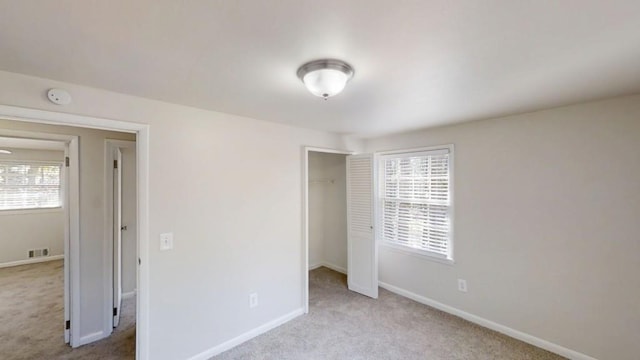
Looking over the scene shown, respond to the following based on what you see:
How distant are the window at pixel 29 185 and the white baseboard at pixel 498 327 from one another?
22.8ft

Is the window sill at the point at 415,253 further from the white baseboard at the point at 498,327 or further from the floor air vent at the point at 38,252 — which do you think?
the floor air vent at the point at 38,252

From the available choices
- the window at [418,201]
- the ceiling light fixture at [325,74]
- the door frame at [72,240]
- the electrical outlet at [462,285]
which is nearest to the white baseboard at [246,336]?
the door frame at [72,240]

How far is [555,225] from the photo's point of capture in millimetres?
2447

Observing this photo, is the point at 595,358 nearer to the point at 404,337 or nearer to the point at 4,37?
the point at 404,337

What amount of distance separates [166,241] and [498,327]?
3400 millimetres

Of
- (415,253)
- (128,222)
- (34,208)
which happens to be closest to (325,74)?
(415,253)

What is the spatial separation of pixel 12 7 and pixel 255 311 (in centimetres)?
277

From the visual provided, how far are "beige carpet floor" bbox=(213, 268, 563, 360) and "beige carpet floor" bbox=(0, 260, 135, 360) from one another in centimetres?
114

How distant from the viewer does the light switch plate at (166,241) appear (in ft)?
7.20

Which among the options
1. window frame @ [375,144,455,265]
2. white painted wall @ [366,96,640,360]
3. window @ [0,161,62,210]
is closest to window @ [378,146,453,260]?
window frame @ [375,144,455,265]

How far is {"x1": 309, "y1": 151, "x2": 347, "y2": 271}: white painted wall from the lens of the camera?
15.4 ft

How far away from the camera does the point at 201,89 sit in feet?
6.33

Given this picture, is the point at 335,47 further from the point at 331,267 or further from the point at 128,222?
the point at 331,267

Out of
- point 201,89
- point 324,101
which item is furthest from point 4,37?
point 324,101
